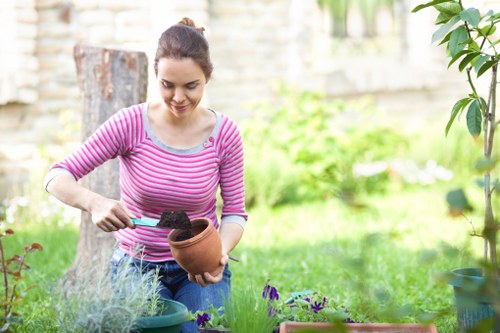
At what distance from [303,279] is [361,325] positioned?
210 cm

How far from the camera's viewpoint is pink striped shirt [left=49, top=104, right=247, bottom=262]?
2.88 m

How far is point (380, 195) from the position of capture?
770 centimetres

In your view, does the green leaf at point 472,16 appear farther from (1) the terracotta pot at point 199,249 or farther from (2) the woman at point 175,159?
(1) the terracotta pot at point 199,249

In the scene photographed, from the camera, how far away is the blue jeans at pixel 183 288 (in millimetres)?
2908

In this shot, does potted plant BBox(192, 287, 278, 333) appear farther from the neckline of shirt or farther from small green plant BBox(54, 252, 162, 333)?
the neckline of shirt

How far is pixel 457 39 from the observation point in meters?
2.60

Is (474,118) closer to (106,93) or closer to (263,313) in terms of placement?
(263,313)

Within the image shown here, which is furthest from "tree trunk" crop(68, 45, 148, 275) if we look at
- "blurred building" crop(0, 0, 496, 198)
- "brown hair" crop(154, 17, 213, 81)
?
"blurred building" crop(0, 0, 496, 198)

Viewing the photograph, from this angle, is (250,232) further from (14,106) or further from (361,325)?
(361,325)

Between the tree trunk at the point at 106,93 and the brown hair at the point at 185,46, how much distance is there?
47.0 inches

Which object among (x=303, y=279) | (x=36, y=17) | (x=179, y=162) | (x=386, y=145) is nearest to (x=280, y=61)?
(x=386, y=145)

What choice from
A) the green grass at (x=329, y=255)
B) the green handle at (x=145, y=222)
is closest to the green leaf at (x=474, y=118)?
the green grass at (x=329, y=255)

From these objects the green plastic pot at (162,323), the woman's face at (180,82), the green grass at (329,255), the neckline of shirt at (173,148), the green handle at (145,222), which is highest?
the woman's face at (180,82)

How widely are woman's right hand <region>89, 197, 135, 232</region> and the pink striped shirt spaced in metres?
0.34
